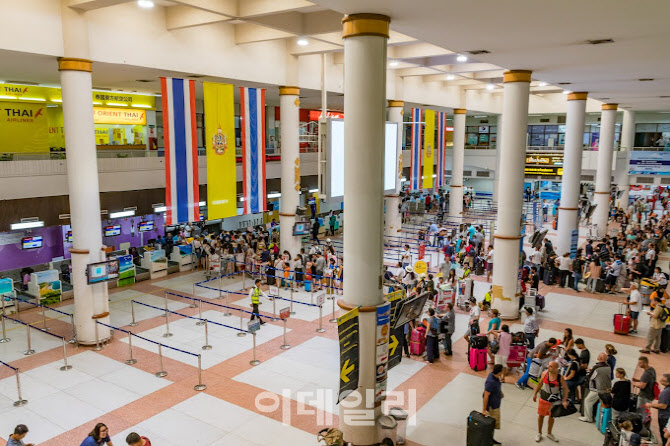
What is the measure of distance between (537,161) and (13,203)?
3307cm

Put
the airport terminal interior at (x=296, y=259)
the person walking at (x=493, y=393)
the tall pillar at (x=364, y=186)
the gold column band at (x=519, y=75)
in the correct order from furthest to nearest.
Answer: the gold column band at (x=519, y=75) → the person walking at (x=493, y=393) → the airport terminal interior at (x=296, y=259) → the tall pillar at (x=364, y=186)

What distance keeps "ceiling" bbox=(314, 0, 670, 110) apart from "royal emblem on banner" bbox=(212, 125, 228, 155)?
8.74 meters

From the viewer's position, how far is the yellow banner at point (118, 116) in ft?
67.3

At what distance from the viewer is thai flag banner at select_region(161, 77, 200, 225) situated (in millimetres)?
14914

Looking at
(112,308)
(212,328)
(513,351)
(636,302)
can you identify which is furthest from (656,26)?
(112,308)

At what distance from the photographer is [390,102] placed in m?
24.8

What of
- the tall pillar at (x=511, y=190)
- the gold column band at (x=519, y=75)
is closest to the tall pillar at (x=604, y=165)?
the tall pillar at (x=511, y=190)

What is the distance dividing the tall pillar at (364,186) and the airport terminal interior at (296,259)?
1.5 inches

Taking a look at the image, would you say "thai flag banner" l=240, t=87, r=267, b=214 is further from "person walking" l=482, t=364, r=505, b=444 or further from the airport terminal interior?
"person walking" l=482, t=364, r=505, b=444

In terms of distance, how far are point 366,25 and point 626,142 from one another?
1324 inches

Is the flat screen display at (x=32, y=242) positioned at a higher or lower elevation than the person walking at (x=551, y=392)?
higher

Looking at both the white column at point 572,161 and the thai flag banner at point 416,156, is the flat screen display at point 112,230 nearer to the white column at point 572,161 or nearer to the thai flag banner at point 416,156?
the thai flag banner at point 416,156

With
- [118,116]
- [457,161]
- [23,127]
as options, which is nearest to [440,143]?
[457,161]

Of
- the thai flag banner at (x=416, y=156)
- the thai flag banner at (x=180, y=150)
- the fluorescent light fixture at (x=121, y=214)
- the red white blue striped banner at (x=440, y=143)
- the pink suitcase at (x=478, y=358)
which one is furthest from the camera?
the red white blue striped banner at (x=440, y=143)
